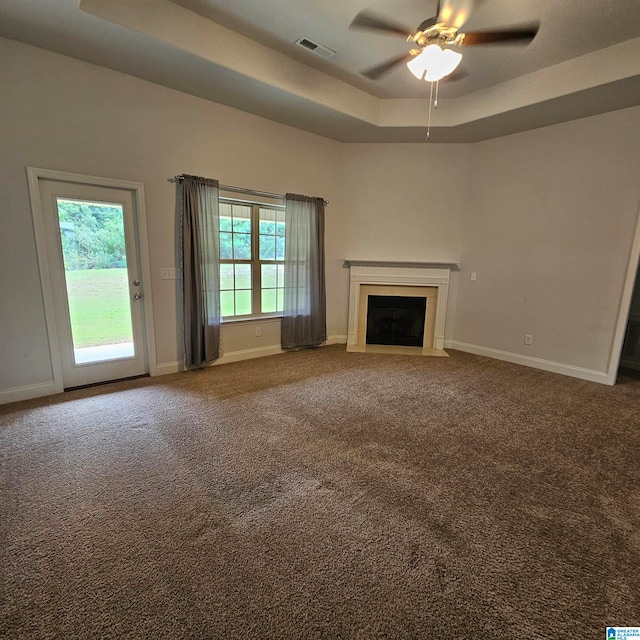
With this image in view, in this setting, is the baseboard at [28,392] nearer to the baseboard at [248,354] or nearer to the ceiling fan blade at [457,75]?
the baseboard at [248,354]

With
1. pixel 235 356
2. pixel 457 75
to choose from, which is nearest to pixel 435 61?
pixel 457 75

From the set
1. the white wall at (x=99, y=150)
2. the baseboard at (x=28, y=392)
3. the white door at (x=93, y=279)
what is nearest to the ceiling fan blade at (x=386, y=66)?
the white wall at (x=99, y=150)

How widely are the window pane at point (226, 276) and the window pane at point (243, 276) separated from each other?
0.29 feet

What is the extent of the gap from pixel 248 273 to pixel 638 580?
4245mm

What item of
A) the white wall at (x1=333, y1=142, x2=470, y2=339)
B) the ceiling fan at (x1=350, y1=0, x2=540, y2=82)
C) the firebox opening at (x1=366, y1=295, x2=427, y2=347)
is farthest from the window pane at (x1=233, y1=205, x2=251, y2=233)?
the ceiling fan at (x1=350, y1=0, x2=540, y2=82)

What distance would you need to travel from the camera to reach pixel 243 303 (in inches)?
175

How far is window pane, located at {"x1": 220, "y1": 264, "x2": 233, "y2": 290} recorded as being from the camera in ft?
13.8

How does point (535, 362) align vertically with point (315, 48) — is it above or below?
below

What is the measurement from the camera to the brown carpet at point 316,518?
49.4 inches

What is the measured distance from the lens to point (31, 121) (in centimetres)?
281

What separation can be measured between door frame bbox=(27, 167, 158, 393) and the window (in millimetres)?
909

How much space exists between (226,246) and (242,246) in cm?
22

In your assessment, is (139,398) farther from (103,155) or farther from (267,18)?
(267,18)

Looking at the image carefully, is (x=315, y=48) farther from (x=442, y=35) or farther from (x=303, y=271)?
(x=303, y=271)
